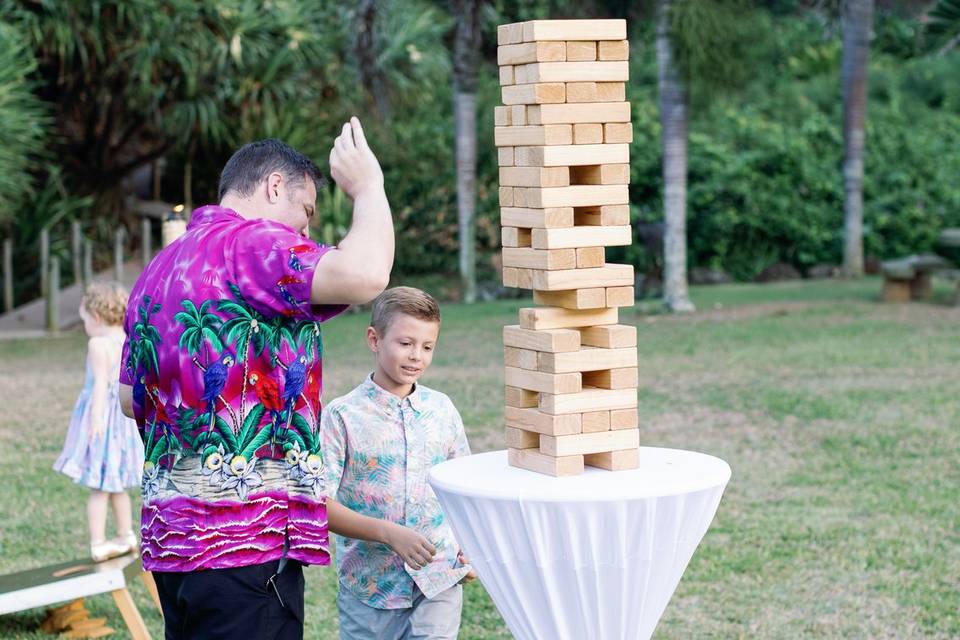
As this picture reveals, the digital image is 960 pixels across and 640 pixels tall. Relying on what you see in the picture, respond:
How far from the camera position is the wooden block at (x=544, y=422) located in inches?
122

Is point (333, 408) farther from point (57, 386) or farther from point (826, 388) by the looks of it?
point (57, 386)

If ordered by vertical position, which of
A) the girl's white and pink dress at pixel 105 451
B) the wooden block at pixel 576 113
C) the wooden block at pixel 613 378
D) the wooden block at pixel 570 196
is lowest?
the girl's white and pink dress at pixel 105 451

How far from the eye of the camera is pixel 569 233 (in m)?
3.13

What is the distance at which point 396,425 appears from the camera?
3676 mm

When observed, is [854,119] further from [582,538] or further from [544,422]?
[582,538]

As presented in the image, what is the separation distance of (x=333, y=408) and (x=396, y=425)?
178 mm

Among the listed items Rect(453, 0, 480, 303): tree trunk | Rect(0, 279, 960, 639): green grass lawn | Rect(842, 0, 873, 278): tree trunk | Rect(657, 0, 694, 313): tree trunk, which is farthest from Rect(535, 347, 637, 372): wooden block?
Rect(842, 0, 873, 278): tree trunk

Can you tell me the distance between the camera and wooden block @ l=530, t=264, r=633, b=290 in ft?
10.2

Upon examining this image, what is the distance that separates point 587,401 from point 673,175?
13810mm

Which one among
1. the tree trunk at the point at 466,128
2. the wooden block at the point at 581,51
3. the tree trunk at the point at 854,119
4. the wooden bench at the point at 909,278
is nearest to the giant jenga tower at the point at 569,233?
the wooden block at the point at 581,51

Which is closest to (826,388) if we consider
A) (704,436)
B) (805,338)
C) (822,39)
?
(704,436)

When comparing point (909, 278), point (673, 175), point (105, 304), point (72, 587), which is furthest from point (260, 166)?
point (909, 278)

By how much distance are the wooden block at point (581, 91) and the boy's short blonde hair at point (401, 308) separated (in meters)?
0.77

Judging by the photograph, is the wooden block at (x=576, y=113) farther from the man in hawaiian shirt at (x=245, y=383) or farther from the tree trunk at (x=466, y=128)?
the tree trunk at (x=466, y=128)
